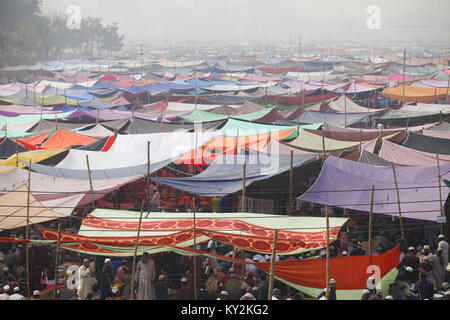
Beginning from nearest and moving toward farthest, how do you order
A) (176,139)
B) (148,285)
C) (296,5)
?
(148,285) → (176,139) → (296,5)

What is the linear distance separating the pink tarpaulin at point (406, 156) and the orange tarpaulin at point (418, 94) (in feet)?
35.1

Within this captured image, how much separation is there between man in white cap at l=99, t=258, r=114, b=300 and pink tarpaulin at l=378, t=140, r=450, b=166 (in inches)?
221

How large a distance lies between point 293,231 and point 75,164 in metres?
5.14

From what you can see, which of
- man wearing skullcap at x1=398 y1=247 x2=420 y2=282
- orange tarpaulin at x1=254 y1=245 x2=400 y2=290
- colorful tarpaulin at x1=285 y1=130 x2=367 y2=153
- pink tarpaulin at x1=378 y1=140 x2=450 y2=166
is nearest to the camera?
orange tarpaulin at x1=254 y1=245 x2=400 y2=290

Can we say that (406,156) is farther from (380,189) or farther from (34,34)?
(34,34)

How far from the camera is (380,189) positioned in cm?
848

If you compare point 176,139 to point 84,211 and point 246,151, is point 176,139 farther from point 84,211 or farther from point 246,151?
point 84,211

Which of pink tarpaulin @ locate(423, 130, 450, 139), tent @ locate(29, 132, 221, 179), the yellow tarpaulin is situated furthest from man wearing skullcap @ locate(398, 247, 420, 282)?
the yellow tarpaulin

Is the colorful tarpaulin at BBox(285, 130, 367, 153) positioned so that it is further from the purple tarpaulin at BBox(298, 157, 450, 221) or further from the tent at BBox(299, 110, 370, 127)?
the tent at BBox(299, 110, 370, 127)

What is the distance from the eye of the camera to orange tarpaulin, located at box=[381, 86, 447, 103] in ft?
68.7

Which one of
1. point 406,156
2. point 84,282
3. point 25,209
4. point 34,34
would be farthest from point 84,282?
point 34,34

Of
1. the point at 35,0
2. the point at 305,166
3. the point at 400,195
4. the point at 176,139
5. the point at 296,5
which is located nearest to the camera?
the point at 400,195

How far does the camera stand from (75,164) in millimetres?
10641

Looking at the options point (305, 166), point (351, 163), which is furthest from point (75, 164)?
point (351, 163)
